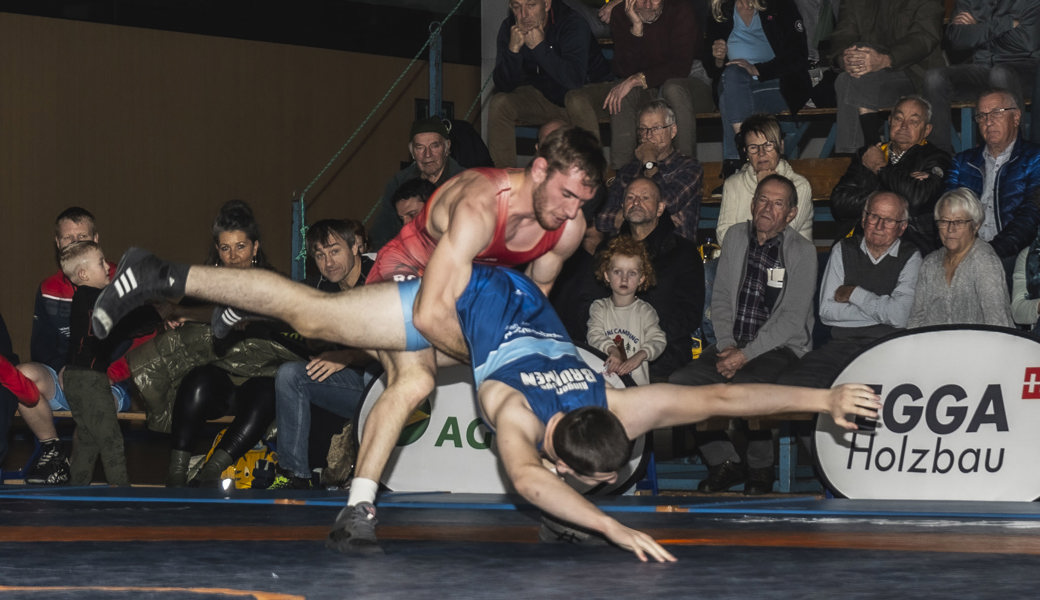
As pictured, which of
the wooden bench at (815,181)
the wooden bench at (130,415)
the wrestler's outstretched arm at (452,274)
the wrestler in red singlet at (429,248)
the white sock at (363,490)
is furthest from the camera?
the wooden bench at (815,181)

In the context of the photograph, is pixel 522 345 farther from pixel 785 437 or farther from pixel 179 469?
pixel 179 469

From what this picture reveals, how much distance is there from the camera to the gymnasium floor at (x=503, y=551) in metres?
2.98

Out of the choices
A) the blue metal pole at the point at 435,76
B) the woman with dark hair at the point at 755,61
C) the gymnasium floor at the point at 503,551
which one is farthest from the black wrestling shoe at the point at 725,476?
the blue metal pole at the point at 435,76

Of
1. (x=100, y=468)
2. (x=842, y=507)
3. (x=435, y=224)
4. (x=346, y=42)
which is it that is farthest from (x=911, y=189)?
(x=346, y=42)

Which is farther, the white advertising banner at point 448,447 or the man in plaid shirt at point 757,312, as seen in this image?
the man in plaid shirt at point 757,312

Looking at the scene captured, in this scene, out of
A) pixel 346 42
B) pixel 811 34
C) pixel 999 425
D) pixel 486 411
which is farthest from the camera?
pixel 346 42

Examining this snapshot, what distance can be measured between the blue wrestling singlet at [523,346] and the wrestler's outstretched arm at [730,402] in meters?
0.13

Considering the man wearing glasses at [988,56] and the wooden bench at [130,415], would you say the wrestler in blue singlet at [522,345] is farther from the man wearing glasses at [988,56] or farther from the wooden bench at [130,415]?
the man wearing glasses at [988,56]

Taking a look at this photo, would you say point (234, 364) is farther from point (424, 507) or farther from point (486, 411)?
point (486, 411)

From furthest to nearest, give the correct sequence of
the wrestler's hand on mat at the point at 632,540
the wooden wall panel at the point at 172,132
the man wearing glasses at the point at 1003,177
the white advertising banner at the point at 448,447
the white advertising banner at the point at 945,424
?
the wooden wall panel at the point at 172,132 < the man wearing glasses at the point at 1003,177 < the white advertising banner at the point at 448,447 < the white advertising banner at the point at 945,424 < the wrestler's hand on mat at the point at 632,540

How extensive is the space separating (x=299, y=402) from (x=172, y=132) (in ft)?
20.1

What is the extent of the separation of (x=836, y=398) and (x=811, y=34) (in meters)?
5.01

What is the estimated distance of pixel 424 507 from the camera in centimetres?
506

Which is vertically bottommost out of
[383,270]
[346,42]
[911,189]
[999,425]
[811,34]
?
[999,425]
